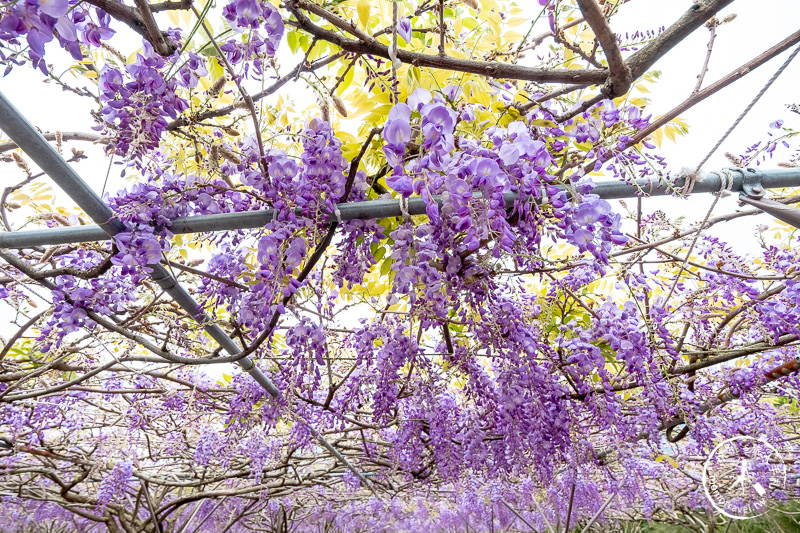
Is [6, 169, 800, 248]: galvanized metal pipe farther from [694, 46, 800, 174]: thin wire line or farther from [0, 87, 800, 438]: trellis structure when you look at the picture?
[694, 46, 800, 174]: thin wire line

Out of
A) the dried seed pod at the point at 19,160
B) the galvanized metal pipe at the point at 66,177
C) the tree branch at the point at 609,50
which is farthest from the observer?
the dried seed pod at the point at 19,160

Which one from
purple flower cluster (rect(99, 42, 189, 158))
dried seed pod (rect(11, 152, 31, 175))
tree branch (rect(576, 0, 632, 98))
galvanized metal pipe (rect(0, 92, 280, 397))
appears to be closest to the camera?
tree branch (rect(576, 0, 632, 98))

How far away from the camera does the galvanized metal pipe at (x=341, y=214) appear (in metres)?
1.17

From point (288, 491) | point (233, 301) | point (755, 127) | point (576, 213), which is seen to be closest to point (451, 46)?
point (576, 213)

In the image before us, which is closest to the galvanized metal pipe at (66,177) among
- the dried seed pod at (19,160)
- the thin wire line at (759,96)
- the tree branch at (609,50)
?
the dried seed pod at (19,160)

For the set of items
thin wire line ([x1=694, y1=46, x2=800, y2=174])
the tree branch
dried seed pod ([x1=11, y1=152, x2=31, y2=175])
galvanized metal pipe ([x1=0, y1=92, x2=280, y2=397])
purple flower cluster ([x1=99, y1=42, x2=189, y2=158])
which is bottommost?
thin wire line ([x1=694, y1=46, x2=800, y2=174])

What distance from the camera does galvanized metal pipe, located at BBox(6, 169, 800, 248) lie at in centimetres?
117

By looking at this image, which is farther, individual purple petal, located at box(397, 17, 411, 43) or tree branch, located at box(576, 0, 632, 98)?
individual purple petal, located at box(397, 17, 411, 43)

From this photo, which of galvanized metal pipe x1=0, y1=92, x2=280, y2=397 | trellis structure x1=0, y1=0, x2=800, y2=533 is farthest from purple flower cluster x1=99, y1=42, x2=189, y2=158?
galvanized metal pipe x1=0, y1=92, x2=280, y2=397

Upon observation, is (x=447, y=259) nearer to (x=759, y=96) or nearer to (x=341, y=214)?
(x=341, y=214)

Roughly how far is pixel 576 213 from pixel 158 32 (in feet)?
2.79

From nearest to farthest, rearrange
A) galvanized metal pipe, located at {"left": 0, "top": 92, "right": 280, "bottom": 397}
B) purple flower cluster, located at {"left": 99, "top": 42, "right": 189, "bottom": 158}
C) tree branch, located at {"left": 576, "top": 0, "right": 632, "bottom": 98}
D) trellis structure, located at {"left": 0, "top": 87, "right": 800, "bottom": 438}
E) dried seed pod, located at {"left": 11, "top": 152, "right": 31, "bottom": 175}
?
tree branch, located at {"left": 576, "top": 0, "right": 632, "bottom": 98}
galvanized metal pipe, located at {"left": 0, "top": 92, "right": 280, "bottom": 397}
purple flower cluster, located at {"left": 99, "top": 42, "right": 189, "bottom": 158}
trellis structure, located at {"left": 0, "top": 87, "right": 800, "bottom": 438}
dried seed pod, located at {"left": 11, "top": 152, "right": 31, "bottom": 175}

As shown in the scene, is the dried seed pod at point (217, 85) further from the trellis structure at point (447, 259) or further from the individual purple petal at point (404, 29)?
the individual purple petal at point (404, 29)

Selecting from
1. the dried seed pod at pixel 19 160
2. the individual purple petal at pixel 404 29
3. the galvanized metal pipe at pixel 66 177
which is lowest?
the galvanized metal pipe at pixel 66 177
